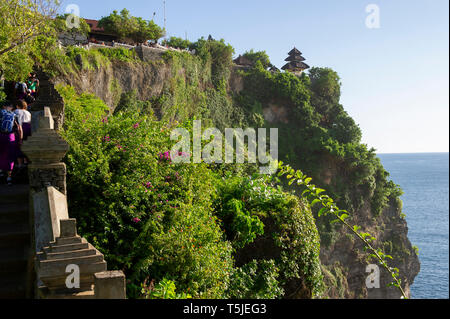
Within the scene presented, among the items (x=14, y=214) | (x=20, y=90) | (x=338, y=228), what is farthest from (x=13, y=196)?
(x=338, y=228)

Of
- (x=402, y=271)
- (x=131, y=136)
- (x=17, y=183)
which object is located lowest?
(x=402, y=271)

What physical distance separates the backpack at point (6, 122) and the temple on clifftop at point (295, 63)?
41.0 metres

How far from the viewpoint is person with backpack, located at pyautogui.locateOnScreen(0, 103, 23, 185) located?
24.7 ft

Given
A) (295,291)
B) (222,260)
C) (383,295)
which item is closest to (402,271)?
(383,295)

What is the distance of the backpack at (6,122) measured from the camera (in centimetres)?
752

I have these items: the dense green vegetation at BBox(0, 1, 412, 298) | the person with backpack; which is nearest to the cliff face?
the dense green vegetation at BBox(0, 1, 412, 298)

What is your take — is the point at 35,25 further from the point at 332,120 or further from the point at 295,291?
the point at 332,120

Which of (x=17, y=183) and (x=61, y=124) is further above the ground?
(x=61, y=124)

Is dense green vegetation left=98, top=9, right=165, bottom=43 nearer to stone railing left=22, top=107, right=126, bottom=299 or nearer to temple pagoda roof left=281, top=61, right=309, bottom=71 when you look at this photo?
temple pagoda roof left=281, top=61, right=309, bottom=71

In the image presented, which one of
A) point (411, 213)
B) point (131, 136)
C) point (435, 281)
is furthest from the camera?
point (411, 213)

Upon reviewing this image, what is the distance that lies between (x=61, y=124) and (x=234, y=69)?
91.6ft

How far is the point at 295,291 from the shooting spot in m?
9.85

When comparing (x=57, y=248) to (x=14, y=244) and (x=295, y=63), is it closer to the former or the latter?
(x=14, y=244)

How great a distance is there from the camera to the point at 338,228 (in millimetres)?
33531
